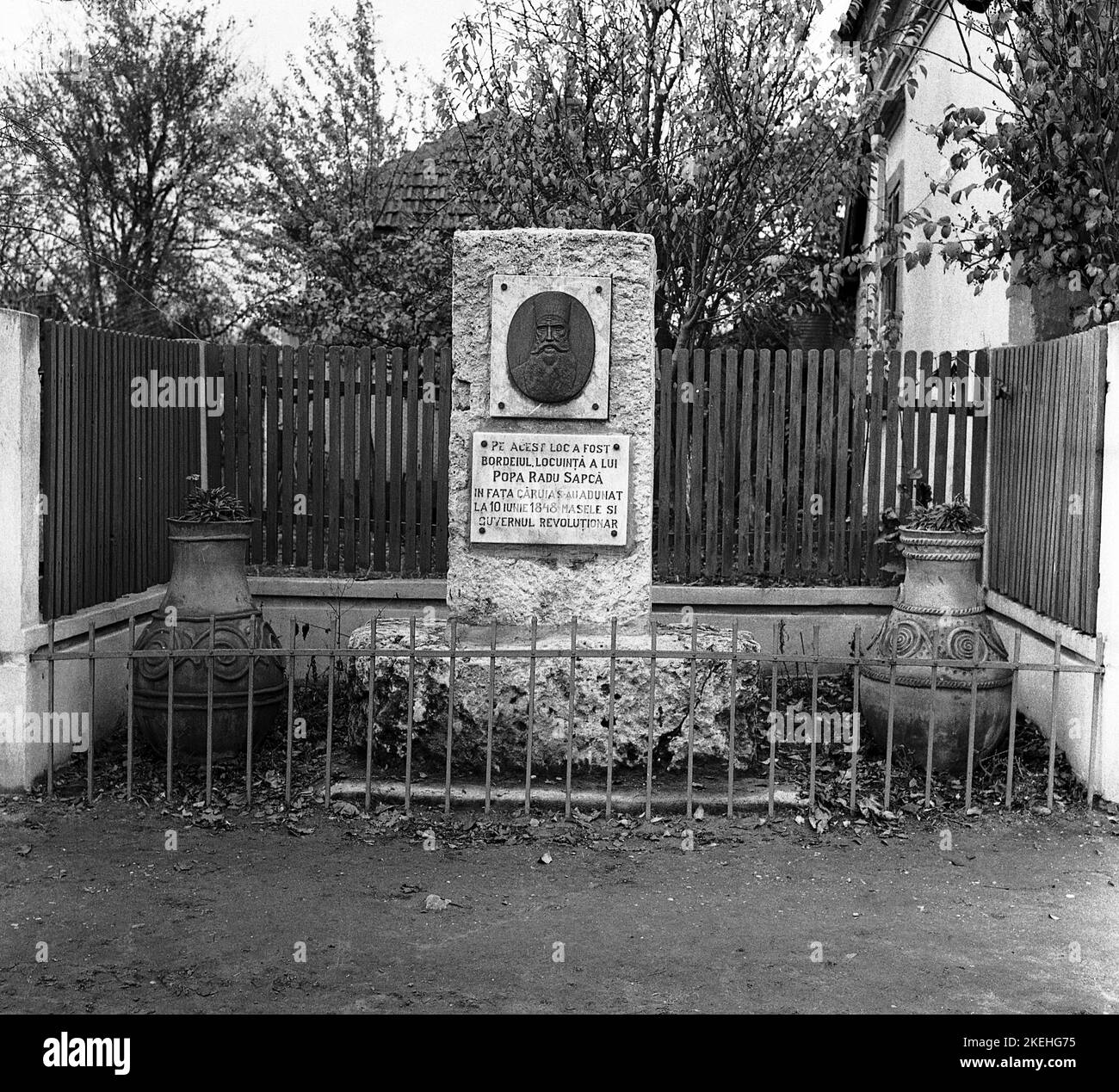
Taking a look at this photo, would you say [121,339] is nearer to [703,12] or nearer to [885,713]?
[885,713]

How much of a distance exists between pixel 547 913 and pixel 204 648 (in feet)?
8.61

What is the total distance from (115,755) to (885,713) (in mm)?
3918

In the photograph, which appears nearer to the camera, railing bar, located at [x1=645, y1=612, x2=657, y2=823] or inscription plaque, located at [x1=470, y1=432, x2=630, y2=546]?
railing bar, located at [x1=645, y1=612, x2=657, y2=823]

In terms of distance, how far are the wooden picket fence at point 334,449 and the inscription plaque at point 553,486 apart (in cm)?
218

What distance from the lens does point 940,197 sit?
1058 cm

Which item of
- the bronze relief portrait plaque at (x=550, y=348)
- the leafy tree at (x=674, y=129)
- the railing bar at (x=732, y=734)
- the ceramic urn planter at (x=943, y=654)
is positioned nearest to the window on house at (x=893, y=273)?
A: the leafy tree at (x=674, y=129)

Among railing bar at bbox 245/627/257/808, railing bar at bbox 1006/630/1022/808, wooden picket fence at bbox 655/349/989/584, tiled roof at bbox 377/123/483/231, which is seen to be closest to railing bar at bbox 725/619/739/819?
railing bar at bbox 1006/630/1022/808

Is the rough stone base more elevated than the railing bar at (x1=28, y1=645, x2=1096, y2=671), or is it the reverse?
the railing bar at (x1=28, y1=645, x2=1096, y2=671)

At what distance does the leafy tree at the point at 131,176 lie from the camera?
20.6 m

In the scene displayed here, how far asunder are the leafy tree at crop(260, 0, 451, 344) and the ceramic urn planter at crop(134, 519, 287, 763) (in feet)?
18.4

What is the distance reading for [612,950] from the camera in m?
4.33

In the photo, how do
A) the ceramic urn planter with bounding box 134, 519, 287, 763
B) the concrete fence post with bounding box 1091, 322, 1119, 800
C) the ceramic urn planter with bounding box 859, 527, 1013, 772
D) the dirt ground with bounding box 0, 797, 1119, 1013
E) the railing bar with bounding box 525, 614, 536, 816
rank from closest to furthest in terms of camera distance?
1. the dirt ground with bounding box 0, 797, 1119, 1013
2. the railing bar with bounding box 525, 614, 536, 816
3. the concrete fence post with bounding box 1091, 322, 1119, 800
4. the ceramic urn planter with bounding box 859, 527, 1013, 772
5. the ceramic urn planter with bounding box 134, 519, 287, 763

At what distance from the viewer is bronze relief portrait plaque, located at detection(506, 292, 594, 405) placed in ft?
20.7

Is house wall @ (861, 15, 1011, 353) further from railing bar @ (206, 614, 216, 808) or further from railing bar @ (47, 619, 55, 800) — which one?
railing bar @ (47, 619, 55, 800)
